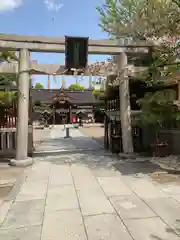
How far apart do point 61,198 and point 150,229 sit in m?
2.26

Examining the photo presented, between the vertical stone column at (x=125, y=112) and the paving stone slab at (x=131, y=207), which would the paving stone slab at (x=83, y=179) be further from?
the vertical stone column at (x=125, y=112)

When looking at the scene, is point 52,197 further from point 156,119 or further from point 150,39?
point 150,39

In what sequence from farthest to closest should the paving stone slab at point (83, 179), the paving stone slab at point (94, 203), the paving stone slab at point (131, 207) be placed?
the paving stone slab at point (83, 179) → the paving stone slab at point (94, 203) → the paving stone slab at point (131, 207)

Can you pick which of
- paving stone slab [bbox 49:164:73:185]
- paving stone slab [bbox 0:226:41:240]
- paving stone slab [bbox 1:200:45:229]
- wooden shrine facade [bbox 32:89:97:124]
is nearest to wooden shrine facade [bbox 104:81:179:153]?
paving stone slab [bbox 49:164:73:185]

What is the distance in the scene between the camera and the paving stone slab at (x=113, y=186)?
592cm

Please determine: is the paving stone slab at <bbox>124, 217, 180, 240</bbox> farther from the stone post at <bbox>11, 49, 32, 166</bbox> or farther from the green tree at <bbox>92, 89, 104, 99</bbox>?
the green tree at <bbox>92, 89, 104, 99</bbox>

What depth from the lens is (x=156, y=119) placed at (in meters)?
9.08

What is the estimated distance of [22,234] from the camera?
391cm

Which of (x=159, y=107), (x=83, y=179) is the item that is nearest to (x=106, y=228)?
(x=83, y=179)

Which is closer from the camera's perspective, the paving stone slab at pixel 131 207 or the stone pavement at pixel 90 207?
the stone pavement at pixel 90 207

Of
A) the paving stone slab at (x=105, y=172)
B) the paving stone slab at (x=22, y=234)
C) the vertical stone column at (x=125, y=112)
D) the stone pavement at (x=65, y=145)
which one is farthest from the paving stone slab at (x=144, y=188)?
the stone pavement at (x=65, y=145)

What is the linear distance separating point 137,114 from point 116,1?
4.51m

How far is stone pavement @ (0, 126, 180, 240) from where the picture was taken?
3.91 m

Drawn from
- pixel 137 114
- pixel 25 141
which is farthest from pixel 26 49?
pixel 137 114
